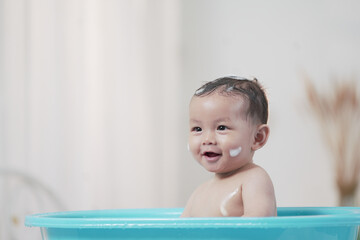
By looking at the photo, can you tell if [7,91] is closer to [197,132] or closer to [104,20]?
[104,20]

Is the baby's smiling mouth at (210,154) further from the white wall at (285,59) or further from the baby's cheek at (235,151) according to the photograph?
the white wall at (285,59)

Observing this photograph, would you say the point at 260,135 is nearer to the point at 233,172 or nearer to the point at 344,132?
the point at 233,172

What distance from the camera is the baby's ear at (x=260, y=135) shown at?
96cm

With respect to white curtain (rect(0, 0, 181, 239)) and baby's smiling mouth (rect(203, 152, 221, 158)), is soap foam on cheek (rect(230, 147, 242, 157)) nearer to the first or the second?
baby's smiling mouth (rect(203, 152, 221, 158))

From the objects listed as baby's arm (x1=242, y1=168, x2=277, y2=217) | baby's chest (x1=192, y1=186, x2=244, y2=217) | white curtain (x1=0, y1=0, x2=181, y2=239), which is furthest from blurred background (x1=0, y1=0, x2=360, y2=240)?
baby's arm (x1=242, y1=168, x2=277, y2=217)

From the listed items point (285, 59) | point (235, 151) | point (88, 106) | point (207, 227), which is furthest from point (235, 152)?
point (285, 59)

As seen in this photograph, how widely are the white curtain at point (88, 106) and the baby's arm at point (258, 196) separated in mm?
1098

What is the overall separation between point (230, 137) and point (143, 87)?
127 centimetres

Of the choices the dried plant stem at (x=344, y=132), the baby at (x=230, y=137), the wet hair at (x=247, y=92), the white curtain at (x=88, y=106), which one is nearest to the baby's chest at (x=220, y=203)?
the baby at (x=230, y=137)

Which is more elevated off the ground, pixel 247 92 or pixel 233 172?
pixel 247 92

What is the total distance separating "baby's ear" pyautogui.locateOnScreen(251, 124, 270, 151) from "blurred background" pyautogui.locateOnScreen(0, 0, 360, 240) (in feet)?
3.51

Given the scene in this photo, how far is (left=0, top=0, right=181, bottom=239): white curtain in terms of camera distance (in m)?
1.84

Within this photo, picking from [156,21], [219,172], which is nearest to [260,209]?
[219,172]

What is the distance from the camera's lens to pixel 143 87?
2.17 metres
